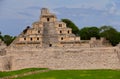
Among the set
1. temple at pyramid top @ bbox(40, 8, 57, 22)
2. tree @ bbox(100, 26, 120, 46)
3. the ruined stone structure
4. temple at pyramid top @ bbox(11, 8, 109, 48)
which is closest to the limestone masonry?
temple at pyramid top @ bbox(11, 8, 109, 48)

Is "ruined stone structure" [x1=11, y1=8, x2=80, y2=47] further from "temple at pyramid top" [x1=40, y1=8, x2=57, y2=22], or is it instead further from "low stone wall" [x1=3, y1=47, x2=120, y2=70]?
"low stone wall" [x1=3, y1=47, x2=120, y2=70]

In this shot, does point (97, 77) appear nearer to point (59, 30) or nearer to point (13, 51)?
point (13, 51)

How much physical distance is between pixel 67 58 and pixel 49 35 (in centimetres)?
2176

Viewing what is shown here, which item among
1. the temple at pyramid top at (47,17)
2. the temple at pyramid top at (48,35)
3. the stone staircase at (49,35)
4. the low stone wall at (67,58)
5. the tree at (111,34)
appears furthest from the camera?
the tree at (111,34)

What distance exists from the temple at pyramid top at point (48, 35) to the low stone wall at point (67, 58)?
53.7ft

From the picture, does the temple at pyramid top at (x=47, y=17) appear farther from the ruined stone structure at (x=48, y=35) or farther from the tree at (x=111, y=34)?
the tree at (x=111, y=34)

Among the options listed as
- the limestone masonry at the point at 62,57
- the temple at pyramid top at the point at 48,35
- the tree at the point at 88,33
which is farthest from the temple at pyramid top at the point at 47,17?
the tree at the point at 88,33

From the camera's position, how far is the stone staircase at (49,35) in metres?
89.4

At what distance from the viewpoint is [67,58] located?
69.9 m

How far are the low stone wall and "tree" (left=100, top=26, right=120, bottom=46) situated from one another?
46.4 m

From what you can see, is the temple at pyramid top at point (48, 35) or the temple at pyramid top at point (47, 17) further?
the temple at pyramid top at point (47, 17)

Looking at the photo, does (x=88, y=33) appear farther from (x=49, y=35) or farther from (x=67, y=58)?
(x=67, y=58)

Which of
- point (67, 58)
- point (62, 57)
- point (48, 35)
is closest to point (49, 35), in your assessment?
point (48, 35)

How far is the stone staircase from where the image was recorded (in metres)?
89.4
